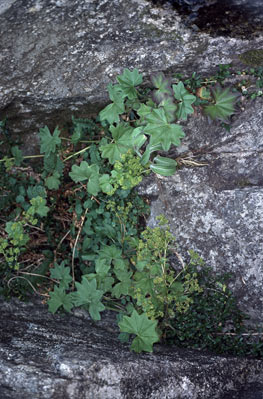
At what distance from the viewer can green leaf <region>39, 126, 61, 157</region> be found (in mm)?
3117

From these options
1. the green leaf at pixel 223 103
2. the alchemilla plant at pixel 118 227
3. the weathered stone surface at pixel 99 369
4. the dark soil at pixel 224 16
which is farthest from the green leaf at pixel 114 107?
the weathered stone surface at pixel 99 369

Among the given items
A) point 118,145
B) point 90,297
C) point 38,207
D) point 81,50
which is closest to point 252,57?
point 118,145

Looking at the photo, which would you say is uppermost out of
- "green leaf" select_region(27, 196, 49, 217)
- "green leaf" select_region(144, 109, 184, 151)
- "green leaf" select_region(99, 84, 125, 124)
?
"green leaf" select_region(99, 84, 125, 124)

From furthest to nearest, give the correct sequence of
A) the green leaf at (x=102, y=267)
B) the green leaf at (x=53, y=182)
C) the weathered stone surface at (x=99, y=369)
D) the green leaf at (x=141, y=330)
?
the green leaf at (x=53, y=182) < the green leaf at (x=102, y=267) < the green leaf at (x=141, y=330) < the weathered stone surface at (x=99, y=369)

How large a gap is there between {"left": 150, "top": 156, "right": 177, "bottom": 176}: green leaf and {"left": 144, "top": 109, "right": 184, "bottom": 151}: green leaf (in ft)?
0.61

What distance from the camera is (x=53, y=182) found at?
319cm

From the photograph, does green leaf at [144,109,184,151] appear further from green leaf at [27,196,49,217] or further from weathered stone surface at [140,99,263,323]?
green leaf at [27,196,49,217]

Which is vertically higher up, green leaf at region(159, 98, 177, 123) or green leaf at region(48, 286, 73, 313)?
green leaf at region(159, 98, 177, 123)

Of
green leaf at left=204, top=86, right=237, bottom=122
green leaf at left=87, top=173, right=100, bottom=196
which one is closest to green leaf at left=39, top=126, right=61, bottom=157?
green leaf at left=87, top=173, right=100, bottom=196

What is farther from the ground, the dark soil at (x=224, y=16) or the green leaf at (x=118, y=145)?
the dark soil at (x=224, y=16)

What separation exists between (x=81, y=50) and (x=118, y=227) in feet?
4.36

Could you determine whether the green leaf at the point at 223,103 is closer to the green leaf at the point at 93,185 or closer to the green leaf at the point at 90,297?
the green leaf at the point at 93,185

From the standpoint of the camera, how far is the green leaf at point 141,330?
236cm

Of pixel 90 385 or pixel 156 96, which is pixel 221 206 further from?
pixel 90 385
